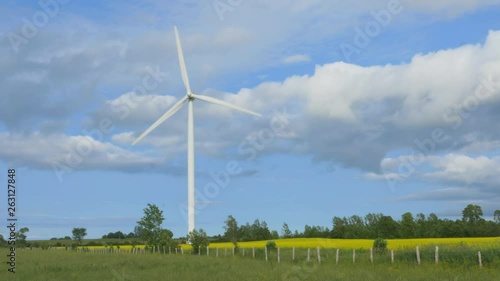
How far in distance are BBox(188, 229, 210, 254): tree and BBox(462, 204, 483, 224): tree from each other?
48.2m

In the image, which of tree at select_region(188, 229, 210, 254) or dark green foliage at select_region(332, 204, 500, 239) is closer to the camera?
A: tree at select_region(188, 229, 210, 254)

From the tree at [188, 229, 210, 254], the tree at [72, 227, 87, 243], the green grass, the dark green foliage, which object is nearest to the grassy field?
the green grass

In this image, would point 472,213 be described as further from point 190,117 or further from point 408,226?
point 190,117

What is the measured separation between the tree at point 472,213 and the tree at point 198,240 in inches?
1899

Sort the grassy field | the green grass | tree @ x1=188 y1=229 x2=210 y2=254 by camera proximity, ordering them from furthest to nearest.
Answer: tree @ x1=188 y1=229 x2=210 y2=254 → the grassy field → the green grass

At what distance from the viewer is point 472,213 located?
293 ft

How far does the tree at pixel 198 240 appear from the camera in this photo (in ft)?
178

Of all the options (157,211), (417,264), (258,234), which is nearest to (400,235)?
(258,234)

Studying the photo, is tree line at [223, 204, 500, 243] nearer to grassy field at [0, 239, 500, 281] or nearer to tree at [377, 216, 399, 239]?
tree at [377, 216, 399, 239]

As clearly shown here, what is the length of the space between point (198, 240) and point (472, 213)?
2049 inches

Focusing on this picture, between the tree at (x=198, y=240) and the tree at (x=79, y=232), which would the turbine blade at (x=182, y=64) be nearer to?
the tree at (x=198, y=240)

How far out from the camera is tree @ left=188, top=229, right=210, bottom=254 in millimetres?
54312

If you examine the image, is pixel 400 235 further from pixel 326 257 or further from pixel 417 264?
pixel 417 264

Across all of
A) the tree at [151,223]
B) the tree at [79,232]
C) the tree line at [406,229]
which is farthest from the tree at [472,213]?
the tree at [79,232]
